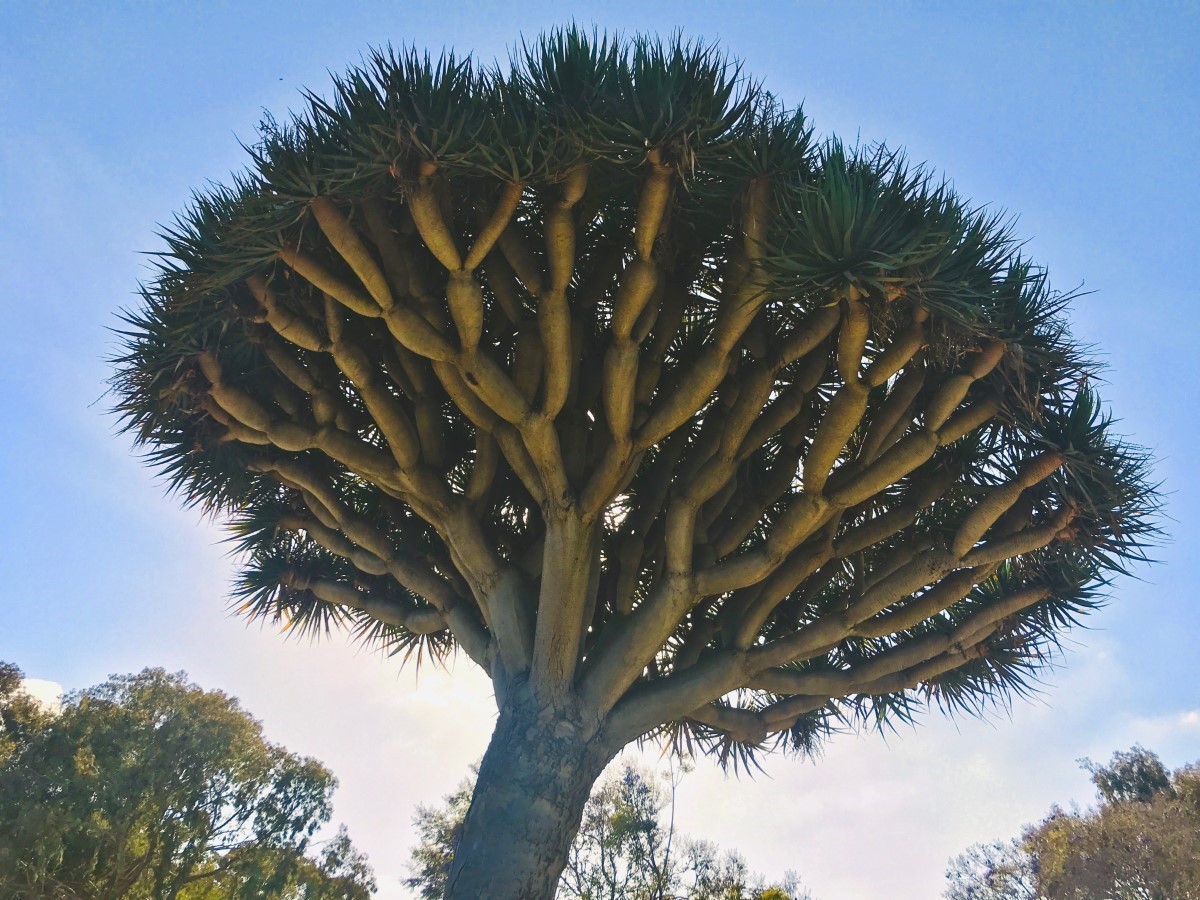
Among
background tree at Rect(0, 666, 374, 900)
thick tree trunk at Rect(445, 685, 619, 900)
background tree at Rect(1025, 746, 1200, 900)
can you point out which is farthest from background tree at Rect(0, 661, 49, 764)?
background tree at Rect(1025, 746, 1200, 900)

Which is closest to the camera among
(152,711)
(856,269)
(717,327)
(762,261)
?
→ (856,269)

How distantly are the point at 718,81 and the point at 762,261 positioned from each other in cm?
99

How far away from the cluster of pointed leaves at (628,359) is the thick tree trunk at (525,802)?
486mm

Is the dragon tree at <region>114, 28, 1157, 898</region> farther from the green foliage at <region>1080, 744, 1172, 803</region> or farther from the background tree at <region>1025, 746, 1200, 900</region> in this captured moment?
the green foliage at <region>1080, 744, 1172, 803</region>

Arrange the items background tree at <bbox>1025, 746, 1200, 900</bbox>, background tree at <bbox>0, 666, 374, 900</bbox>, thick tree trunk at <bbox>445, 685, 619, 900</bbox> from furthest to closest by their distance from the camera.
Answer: background tree at <bbox>0, 666, 374, 900</bbox>, background tree at <bbox>1025, 746, 1200, 900</bbox>, thick tree trunk at <bbox>445, 685, 619, 900</bbox>

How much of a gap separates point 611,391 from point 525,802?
206cm

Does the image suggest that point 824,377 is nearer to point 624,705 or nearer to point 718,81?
point 718,81

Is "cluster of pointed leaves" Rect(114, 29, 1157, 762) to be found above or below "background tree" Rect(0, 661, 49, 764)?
below

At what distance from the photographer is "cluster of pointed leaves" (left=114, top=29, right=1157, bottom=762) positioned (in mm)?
4164

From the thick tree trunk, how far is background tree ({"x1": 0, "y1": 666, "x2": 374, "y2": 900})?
10.3m

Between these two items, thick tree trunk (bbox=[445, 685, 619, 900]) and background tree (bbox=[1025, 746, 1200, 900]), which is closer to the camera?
thick tree trunk (bbox=[445, 685, 619, 900])

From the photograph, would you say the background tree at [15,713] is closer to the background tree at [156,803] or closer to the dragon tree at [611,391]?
the background tree at [156,803]

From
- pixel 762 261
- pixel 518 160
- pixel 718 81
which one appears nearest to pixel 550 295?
pixel 518 160

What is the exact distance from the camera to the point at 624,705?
4.70 m
